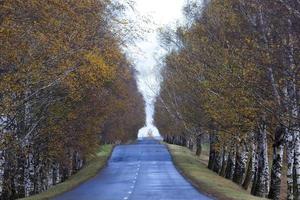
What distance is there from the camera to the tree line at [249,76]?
67.0 ft

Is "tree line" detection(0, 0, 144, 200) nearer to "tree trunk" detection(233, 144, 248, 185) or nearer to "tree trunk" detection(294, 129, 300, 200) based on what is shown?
"tree trunk" detection(294, 129, 300, 200)

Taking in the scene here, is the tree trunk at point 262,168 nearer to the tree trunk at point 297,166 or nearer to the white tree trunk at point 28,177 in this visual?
the tree trunk at point 297,166

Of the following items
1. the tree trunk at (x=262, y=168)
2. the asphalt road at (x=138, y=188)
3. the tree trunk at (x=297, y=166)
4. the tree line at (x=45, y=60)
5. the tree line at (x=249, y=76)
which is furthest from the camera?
the tree trunk at (x=262, y=168)

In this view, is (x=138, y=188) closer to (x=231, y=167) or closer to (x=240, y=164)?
(x=240, y=164)

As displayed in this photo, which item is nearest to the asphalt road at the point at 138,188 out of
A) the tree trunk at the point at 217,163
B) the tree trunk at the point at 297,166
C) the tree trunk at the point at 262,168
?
the tree trunk at the point at 262,168

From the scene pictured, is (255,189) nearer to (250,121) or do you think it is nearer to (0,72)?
(250,121)

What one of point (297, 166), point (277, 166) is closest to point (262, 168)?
point (277, 166)

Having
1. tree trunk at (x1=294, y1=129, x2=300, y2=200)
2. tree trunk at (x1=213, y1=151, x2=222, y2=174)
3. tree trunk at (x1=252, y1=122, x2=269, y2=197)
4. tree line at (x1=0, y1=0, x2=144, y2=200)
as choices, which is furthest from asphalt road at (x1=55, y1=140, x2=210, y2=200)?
tree trunk at (x1=213, y1=151, x2=222, y2=174)

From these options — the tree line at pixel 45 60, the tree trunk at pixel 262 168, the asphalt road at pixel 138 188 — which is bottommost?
the asphalt road at pixel 138 188

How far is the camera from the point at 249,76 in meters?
23.5

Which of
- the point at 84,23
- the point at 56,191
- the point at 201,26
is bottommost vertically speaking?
the point at 56,191

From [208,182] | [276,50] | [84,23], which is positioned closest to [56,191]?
[208,182]

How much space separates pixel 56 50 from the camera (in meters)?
21.6

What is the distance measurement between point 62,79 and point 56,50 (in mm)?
2177
